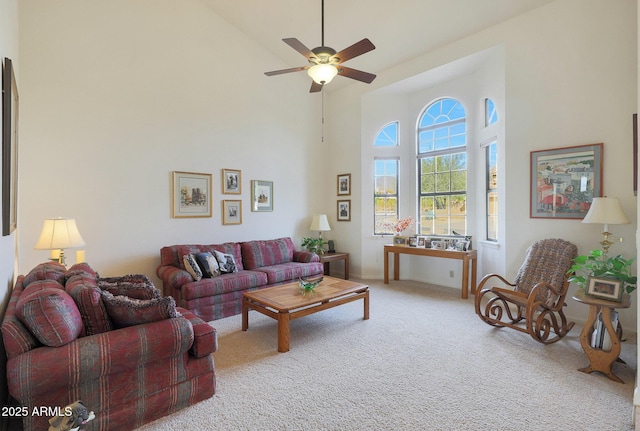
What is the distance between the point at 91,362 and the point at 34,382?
0.25 metres

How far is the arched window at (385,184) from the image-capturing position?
6.34 meters

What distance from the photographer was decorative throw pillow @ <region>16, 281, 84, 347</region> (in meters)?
1.82

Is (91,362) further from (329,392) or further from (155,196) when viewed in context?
(155,196)

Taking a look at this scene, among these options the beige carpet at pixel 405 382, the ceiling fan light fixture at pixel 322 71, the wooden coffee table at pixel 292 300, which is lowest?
the beige carpet at pixel 405 382

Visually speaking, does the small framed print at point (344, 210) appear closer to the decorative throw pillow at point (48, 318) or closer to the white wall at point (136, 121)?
the white wall at point (136, 121)

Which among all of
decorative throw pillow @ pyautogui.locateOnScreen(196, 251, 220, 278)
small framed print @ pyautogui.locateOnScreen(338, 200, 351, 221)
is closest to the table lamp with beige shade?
decorative throw pillow @ pyautogui.locateOnScreen(196, 251, 220, 278)

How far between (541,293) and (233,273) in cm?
385

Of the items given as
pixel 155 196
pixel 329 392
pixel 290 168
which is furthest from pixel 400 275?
pixel 155 196

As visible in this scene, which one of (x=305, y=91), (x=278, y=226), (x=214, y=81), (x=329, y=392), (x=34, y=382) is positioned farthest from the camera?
(x=305, y=91)

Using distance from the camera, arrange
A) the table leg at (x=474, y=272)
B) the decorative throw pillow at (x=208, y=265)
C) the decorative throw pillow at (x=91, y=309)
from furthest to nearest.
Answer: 1. the table leg at (x=474, y=272)
2. the decorative throw pillow at (x=208, y=265)
3. the decorative throw pillow at (x=91, y=309)

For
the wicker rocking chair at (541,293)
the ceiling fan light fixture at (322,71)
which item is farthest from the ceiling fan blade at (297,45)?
the wicker rocking chair at (541,293)

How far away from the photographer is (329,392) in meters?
2.43

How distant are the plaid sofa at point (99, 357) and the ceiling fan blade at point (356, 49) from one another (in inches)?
103

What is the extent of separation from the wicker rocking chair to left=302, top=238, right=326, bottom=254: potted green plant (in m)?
Answer: 3.05
